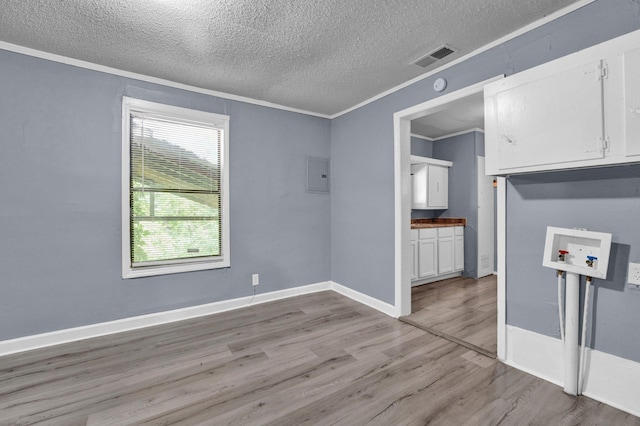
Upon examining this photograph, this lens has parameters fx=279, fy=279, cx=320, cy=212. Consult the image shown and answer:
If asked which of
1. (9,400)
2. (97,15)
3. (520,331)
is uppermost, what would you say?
(97,15)

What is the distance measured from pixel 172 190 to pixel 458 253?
453 cm

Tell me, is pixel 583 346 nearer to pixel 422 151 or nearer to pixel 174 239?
pixel 174 239

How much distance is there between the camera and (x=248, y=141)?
3561mm

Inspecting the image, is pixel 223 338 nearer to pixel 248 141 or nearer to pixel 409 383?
pixel 409 383

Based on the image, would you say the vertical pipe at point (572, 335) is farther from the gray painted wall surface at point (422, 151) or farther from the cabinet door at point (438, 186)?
the gray painted wall surface at point (422, 151)

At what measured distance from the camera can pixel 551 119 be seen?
1.77 meters

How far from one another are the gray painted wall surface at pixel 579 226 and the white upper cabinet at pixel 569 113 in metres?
0.28

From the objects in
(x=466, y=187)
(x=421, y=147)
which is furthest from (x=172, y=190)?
(x=466, y=187)

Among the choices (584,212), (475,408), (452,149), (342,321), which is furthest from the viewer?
(452,149)

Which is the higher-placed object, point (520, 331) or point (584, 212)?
point (584, 212)

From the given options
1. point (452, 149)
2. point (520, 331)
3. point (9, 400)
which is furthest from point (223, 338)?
point (452, 149)

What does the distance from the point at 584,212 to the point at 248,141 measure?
3300 mm

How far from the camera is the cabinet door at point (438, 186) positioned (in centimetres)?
501

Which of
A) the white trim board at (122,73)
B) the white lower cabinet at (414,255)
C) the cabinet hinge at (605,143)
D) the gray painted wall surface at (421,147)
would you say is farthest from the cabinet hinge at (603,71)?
the gray painted wall surface at (421,147)
